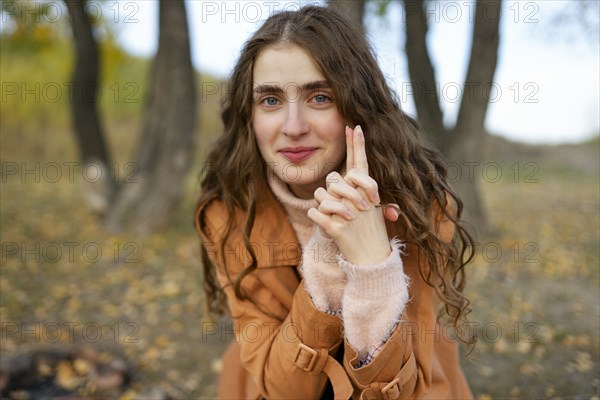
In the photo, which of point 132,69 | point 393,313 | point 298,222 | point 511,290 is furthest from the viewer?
point 132,69

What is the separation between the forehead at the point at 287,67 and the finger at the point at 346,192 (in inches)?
17.2

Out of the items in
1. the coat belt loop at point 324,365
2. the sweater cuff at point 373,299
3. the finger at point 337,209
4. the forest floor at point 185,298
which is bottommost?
→ the forest floor at point 185,298

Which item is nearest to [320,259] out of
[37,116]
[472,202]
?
[472,202]

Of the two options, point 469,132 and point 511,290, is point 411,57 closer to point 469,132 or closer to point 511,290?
point 469,132

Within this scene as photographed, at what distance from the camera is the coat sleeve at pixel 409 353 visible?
1.71m

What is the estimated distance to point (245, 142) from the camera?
216 centimetres

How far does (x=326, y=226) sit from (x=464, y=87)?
4.06 metres

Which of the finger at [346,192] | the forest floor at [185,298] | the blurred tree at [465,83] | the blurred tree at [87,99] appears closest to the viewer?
the finger at [346,192]

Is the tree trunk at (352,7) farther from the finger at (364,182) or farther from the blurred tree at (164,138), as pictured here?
the blurred tree at (164,138)

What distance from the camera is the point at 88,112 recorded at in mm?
7113

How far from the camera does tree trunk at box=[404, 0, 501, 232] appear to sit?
4852 mm

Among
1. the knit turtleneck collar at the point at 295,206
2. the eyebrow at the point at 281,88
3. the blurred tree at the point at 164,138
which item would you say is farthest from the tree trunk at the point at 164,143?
the eyebrow at the point at 281,88

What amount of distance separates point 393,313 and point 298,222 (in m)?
0.61

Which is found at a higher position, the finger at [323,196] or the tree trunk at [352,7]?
the tree trunk at [352,7]
